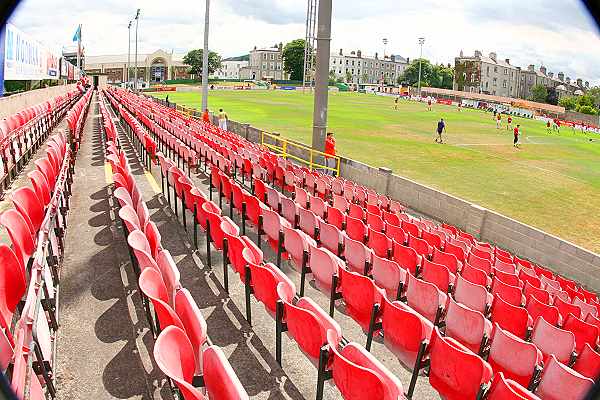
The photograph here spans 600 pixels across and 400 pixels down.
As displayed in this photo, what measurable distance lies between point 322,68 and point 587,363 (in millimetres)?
10915

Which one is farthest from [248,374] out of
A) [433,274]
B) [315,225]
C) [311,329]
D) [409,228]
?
[409,228]

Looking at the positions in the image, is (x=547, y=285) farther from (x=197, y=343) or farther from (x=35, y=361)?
(x=35, y=361)

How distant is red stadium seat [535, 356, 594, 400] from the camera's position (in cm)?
319

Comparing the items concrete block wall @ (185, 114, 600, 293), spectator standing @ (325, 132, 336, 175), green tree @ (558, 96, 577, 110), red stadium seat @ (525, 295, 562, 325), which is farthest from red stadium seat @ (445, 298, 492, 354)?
green tree @ (558, 96, 577, 110)

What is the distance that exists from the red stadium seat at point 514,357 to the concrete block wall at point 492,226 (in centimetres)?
538

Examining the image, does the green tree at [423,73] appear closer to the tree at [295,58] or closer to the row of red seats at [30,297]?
the tree at [295,58]

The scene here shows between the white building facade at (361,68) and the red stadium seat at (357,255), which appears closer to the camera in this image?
the red stadium seat at (357,255)

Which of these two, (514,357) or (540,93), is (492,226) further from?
(540,93)

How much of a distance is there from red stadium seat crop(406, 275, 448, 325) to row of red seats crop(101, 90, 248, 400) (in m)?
2.12

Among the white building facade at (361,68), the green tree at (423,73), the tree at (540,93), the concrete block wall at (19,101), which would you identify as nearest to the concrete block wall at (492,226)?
the concrete block wall at (19,101)

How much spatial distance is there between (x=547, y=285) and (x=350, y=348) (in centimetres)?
511

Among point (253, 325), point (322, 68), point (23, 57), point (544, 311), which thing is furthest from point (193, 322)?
point (23, 57)

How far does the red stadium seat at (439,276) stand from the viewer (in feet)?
18.4

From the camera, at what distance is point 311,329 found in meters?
3.61
